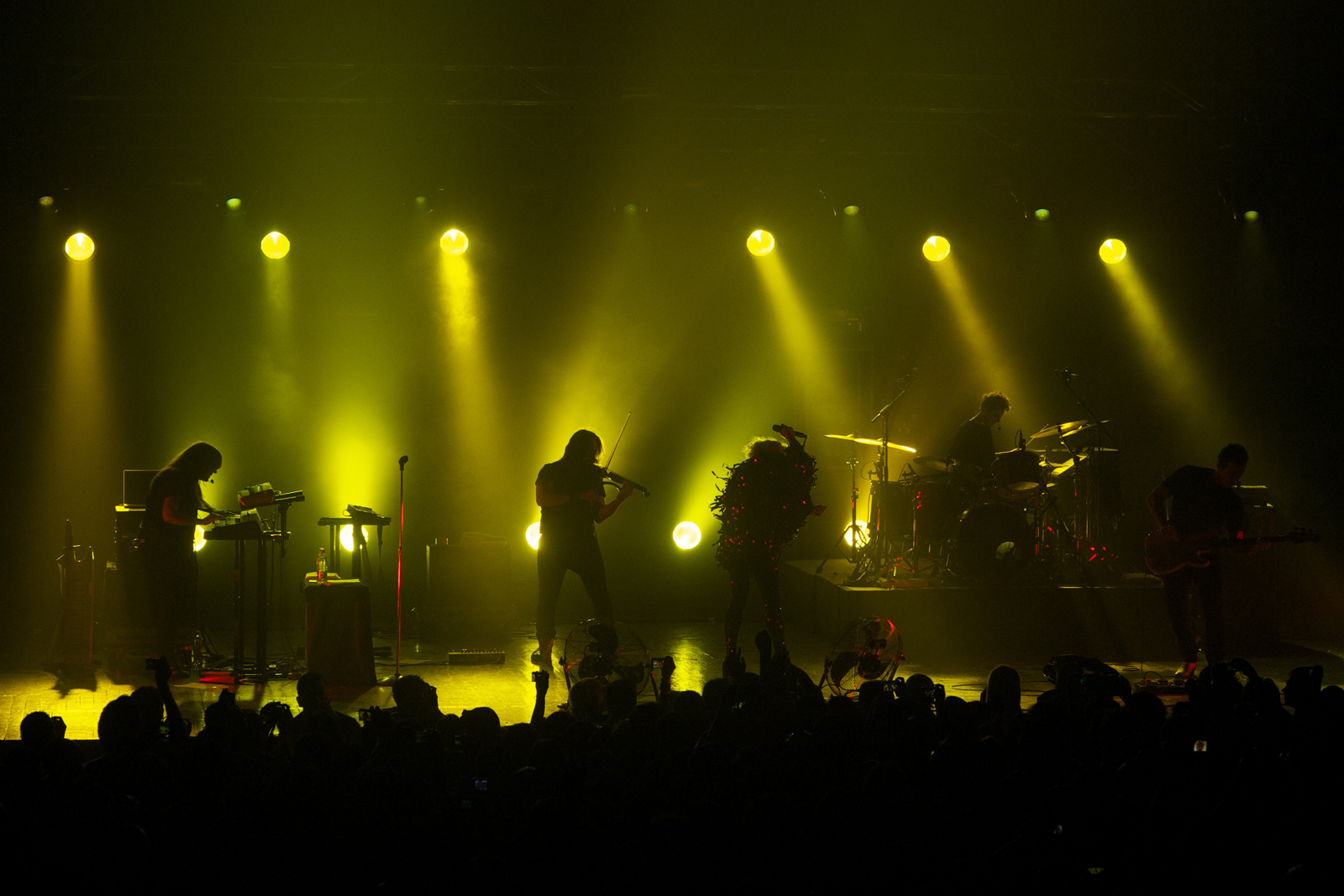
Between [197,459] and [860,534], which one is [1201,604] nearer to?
[860,534]

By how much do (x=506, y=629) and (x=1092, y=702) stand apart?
24.1ft

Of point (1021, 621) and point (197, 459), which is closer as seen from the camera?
point (197, 459)

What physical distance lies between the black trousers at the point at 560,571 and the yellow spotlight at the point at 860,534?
319cm

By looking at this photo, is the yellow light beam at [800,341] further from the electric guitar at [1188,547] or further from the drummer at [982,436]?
the electric guitar at [1188,547]

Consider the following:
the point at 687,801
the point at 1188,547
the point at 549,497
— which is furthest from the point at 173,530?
the point at 1188,547

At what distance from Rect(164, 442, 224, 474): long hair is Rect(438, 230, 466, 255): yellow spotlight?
152 inches

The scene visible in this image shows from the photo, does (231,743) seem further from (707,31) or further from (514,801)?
(707,31)

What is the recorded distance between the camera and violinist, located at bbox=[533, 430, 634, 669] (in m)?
7.36

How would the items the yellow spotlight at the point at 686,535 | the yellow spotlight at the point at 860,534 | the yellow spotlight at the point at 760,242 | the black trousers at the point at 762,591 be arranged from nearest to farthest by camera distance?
the black trousers at the point at 762,591
the yellow spotlight at the point at 860,534
the yellow spotlight at the point at 760,242
the yellow spotlight at the point at 686,535

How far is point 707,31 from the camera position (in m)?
8.52

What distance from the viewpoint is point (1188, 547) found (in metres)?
6.93

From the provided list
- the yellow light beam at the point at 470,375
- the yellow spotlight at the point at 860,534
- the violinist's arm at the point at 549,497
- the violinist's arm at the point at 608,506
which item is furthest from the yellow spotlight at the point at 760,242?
the violinist's arm at the point at 549,497

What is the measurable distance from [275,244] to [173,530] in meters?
3.99

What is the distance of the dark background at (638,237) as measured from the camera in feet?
28.5
